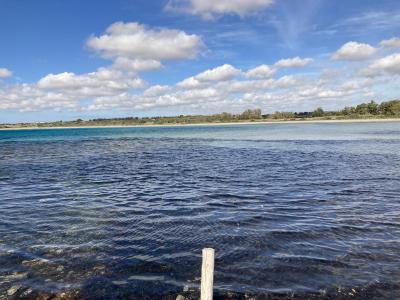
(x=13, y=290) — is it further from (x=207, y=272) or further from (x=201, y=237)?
(x=201, y=237)

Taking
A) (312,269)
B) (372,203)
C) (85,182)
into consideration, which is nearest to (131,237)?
(312,269)

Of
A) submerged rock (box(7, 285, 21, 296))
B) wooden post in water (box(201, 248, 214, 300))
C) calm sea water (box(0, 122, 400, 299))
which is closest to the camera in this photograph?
wooden post in water (box(201, 248, 214, 300))

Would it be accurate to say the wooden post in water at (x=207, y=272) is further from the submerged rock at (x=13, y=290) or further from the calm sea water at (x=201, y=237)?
the submerged rock at (x=13, y=290)

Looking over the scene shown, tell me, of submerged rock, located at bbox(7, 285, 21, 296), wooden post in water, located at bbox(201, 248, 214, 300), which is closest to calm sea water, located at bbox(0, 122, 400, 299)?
submerged rock, located at bbox(7, 285, 21, 296)

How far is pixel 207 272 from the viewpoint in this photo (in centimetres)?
626

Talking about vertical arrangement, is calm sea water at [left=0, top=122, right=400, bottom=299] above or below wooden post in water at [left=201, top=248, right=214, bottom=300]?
below

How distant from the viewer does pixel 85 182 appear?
22812 millimetres

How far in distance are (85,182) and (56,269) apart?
552 inches

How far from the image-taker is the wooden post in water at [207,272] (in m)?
6.14

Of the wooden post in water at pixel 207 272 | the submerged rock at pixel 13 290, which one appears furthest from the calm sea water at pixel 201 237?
the wooden post in water at pixel 207 272

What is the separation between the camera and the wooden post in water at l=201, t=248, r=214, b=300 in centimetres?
614

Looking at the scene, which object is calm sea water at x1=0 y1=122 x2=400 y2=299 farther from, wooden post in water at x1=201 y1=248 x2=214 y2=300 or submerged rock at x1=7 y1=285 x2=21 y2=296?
wooden post in water at x1=201 y1=248 x2=214 y2=300

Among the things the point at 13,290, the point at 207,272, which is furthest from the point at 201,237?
the point at 13,290

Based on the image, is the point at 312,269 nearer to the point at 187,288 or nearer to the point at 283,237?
the point at 283,237
